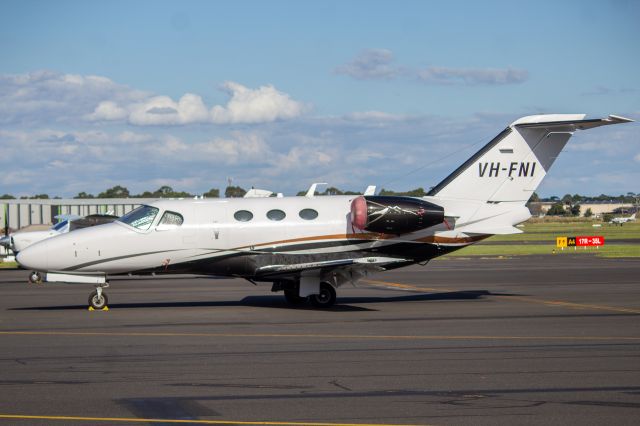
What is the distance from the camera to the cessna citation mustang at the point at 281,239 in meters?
20.9

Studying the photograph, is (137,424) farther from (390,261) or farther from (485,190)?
(485,190)

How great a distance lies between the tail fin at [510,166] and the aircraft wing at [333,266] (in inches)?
117

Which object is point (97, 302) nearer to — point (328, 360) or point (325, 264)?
point (325, 264)

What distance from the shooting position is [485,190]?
74.4ft

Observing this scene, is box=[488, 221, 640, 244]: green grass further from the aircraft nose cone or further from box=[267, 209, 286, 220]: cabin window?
the aircraft nose cone

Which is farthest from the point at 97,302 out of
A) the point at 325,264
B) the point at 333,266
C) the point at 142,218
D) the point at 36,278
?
the point at 36,278

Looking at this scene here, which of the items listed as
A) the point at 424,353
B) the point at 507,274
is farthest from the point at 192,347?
the point at 507,274

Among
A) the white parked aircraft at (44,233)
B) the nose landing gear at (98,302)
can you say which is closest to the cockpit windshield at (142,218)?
the nose landing gear at (98,302)

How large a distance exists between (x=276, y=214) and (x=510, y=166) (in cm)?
665

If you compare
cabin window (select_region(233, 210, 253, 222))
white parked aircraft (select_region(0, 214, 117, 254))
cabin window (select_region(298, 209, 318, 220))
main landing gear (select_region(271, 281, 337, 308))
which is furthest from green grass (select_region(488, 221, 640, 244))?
cabin window (select_region(233, 210, 253, 222))

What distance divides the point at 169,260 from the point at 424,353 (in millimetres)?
9655

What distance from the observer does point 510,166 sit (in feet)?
75.0

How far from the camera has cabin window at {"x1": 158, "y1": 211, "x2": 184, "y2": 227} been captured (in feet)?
70.1

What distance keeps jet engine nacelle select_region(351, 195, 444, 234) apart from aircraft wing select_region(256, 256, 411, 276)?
846 millimetres
